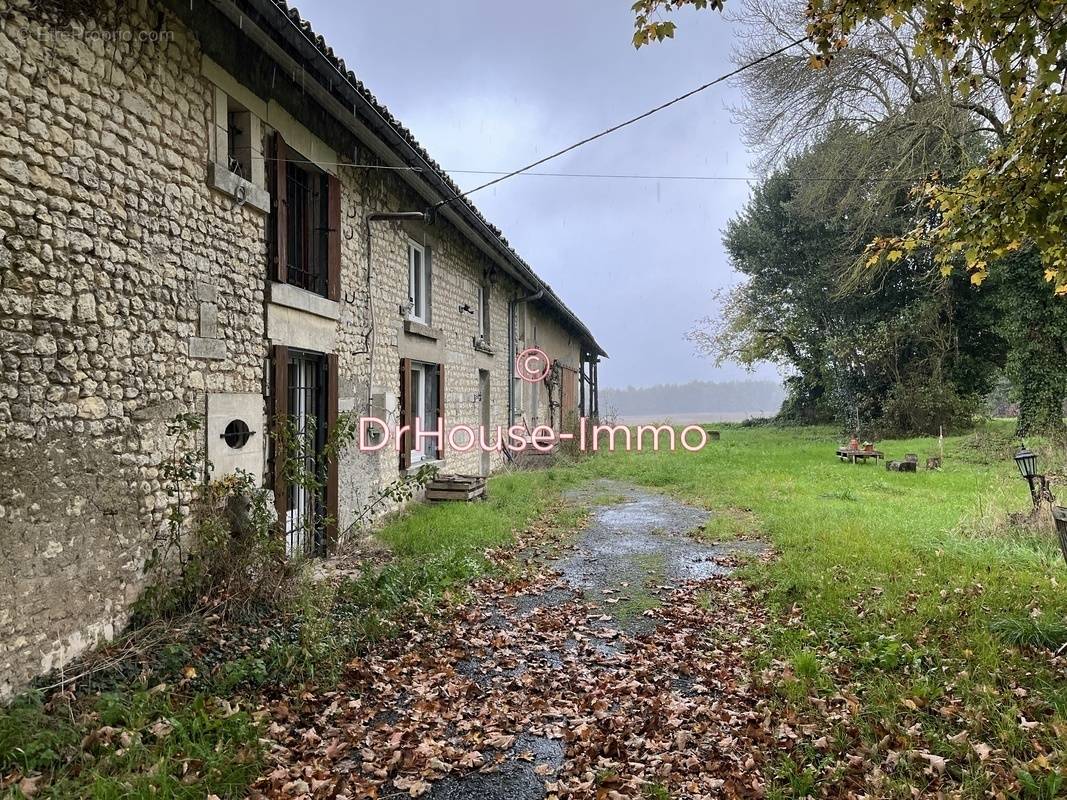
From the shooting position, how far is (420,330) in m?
9.36

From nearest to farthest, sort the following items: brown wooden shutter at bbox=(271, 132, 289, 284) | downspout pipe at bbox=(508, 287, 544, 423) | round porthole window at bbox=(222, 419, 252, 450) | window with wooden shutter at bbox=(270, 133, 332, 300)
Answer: round porthole window at bbox=(222, 419, 252, 450) → brown wooden shutter at bbox=(271, 132, 289, 284) → window with wooden shutter at bbox=(270, 133, 332, 300) → downspout pipe at bbox=(508, 287, 544, 423)

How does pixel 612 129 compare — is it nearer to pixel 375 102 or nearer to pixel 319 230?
pixel 375 102

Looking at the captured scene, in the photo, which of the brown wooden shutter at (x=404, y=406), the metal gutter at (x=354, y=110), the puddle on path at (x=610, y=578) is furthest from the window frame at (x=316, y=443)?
the metal gutter at (x=354, y=110)

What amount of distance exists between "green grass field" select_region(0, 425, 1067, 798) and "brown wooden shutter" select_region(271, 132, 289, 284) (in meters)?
3.10

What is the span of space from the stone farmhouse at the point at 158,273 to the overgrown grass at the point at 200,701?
0.52 meters

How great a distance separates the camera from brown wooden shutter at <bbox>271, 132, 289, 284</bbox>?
19.7ft

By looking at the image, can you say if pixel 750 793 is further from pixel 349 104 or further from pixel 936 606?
pixel 349 104

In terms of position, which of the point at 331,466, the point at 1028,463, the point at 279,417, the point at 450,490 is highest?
the point at 279,417

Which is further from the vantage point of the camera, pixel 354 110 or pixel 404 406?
pixel 404 406

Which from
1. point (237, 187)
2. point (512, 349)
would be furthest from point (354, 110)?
point (512, 349)

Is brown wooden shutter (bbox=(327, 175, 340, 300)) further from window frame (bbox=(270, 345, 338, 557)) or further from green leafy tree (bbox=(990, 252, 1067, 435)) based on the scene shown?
green leafy tree (bbox=(990, 252, 1067, 435))

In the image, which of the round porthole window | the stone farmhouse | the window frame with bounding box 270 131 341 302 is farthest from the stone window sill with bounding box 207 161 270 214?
the round porthole window

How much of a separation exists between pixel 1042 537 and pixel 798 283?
20.4 meters
